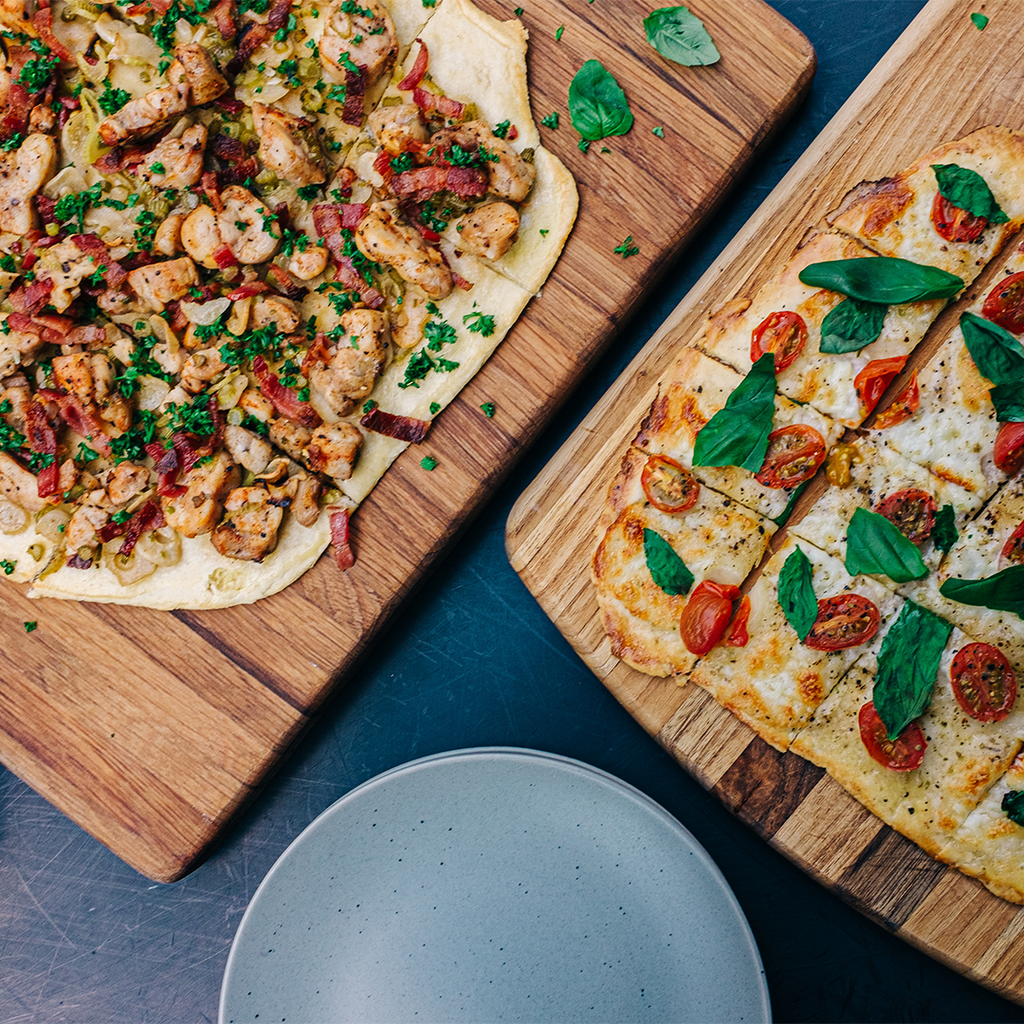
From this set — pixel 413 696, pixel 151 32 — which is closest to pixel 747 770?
pixel 413 696

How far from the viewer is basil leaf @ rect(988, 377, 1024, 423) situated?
3484 millimetres

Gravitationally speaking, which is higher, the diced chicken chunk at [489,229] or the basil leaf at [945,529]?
the basil leaf at [945,529]

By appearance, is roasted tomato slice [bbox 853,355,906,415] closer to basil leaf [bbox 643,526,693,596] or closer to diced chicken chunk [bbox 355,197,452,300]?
basil leaf [bbox 643,526,693,596]

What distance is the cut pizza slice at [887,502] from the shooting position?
3.69m

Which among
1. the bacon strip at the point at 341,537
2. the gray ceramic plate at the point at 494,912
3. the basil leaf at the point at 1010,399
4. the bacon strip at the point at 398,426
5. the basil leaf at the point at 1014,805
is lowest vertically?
the gray ceramic plate at the point at 494,912

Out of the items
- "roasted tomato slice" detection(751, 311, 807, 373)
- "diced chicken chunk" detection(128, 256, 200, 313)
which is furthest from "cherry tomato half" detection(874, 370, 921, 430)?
"diced chicken chunk" detection(128, 256, 200, 313)

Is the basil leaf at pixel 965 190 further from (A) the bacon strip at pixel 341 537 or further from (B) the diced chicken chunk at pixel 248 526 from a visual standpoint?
(B) the diced chicken chunk at pixel 248 526

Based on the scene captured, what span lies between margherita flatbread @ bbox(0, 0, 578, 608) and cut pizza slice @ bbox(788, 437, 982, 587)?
1849 mm

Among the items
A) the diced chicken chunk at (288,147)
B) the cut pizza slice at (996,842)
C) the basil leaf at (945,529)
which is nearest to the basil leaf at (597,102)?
the diced chicken chunk at (288,147)

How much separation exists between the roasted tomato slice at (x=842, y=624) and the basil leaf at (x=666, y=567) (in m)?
0.66

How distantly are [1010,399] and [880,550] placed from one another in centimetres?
92

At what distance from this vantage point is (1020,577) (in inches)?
131

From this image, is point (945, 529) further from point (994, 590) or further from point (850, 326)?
point (850, 326)

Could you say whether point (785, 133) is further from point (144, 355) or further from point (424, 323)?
point (144, 355)
